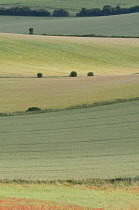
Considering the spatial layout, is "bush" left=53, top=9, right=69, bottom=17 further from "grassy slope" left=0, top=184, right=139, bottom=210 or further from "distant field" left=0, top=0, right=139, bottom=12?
"grassy slope" left=0, top=184, right=139, bottom=210

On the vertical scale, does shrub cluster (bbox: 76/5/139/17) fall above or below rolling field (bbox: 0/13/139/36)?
above

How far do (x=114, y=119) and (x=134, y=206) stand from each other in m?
18.9

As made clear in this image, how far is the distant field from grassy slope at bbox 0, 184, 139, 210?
14095 centimetres

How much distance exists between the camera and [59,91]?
55.6 m

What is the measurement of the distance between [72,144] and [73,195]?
10.9 metres

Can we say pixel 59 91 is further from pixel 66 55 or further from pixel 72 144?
pixel 66 55

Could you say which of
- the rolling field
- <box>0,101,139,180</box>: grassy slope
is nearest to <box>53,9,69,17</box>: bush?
the rolling field

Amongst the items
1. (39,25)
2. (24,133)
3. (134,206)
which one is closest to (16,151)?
(24,133)

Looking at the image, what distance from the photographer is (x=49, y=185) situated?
917 inches

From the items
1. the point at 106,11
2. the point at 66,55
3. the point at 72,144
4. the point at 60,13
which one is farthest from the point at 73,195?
the point at 60,13

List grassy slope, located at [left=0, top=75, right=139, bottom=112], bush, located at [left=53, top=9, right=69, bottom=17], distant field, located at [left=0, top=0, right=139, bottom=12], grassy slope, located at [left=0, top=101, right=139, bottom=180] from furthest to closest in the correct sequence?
distant field, located at [left=0, top=0, right=139, bottom=12]
bush, located at [left=53, top=9, right=69, bottom=17]
grassy slope, located at [left=0, top=75, right=139, bottom=112]
grassy slope, located at [left=0, top=101, right=139, bottom=180]

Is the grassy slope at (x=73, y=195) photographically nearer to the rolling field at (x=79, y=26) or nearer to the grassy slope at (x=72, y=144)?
the grassy slope at (x=72, y=144)

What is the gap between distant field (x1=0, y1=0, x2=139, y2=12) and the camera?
541 feet

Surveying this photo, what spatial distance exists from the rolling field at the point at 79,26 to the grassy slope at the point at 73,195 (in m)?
91.5
